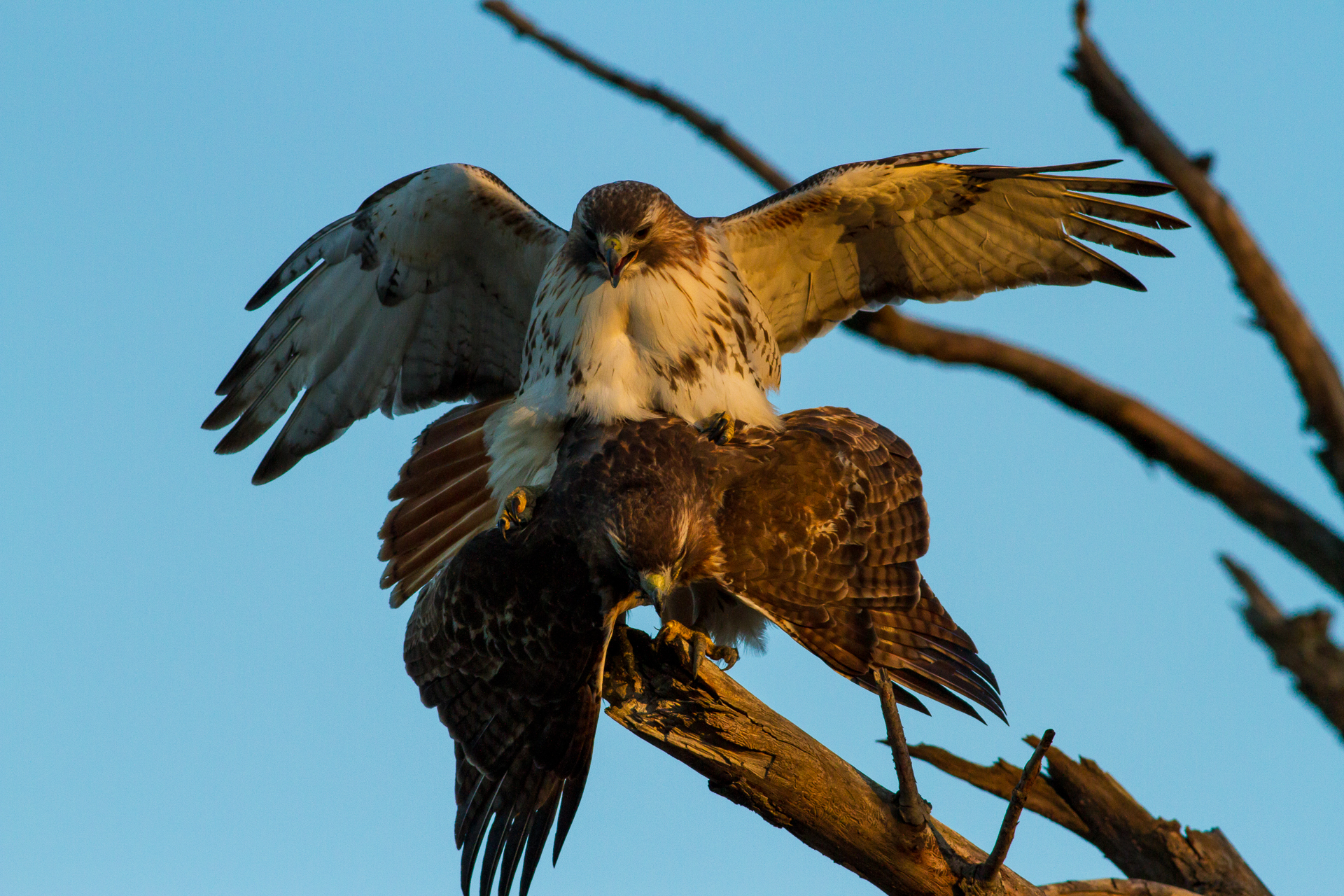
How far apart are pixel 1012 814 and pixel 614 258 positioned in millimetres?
2553

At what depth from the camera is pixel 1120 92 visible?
1139mm

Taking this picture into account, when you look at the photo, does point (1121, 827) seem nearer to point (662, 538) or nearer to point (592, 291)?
point (662, 538)

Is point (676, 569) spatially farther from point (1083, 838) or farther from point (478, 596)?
point (1083, 838)

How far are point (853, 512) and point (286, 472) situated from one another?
281 cm

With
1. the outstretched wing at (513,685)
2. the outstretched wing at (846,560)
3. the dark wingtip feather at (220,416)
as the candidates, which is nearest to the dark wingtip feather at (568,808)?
the outstretched wing at (513,685)

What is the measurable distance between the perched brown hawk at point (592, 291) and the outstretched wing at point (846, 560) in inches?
17.0

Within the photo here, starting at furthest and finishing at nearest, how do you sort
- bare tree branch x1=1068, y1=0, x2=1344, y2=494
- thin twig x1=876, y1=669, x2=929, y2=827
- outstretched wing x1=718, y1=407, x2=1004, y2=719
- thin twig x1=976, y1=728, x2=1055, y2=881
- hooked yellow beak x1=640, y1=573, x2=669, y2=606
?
outstretched wing x1=718, y1=407, x2=1004, y2=719 → hooked yellow beak x1=640, y1=573, x2=669, y2=606 → thin twig x1=876, y1=669, x2=929, y2=827 → thin twig x1=976, y1=728, x2=1055, y2=881 → bare tree branch x1=1068, y1=0, x2=1344, y2=494

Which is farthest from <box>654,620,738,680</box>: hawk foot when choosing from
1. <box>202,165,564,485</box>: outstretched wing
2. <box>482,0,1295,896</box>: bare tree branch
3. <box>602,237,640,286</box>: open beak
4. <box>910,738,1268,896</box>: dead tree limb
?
<box>202,165,564,485</box>: outstretched wing

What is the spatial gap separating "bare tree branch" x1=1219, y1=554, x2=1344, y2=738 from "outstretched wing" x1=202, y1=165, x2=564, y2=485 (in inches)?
181

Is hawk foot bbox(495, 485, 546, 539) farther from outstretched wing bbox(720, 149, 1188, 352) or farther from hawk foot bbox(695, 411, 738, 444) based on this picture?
outstretched wing bbox(720, 149, 1188, 352)

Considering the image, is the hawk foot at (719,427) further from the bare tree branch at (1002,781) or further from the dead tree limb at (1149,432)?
the dead tree limb at (1149,432)

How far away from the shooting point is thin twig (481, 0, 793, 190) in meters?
1.48

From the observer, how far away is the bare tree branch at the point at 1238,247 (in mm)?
1073

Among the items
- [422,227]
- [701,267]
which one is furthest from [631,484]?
[422,227]
